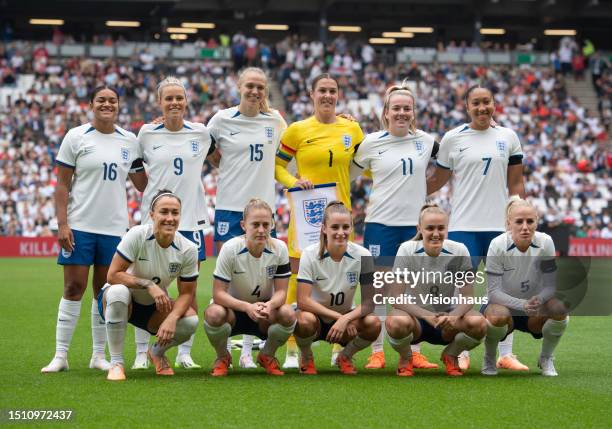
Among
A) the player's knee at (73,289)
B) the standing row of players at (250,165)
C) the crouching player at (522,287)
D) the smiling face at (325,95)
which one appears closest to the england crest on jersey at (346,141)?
the standing row of players at (250,165)

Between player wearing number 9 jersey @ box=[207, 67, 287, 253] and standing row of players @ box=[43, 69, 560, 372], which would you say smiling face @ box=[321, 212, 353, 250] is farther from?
player wearing number 9 jersey @ box=[207, 67, 287, 253]

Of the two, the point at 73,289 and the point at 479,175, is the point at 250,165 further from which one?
the point at 479,175

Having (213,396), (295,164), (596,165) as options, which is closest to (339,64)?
(596,165)

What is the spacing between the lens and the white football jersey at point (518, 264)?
717 centimetres

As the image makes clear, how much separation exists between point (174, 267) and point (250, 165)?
1.26 m

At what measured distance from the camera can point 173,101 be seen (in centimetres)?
768

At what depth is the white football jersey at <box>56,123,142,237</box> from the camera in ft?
24.7

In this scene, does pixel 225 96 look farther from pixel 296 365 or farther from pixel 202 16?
pixel 296 365

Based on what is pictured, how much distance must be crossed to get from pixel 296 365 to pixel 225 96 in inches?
1008

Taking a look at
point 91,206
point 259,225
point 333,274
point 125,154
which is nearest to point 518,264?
point 333,274

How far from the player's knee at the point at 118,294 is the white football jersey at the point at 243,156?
55.7 inches

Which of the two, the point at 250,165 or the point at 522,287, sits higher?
the point at 250,165

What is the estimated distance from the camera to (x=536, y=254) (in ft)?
23.6

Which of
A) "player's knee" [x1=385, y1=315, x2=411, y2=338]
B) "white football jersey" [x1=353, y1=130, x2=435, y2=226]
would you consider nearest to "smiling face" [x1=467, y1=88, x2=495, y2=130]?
"white football jersey" [x1=353, y1=130, x2=435, y2=226]
